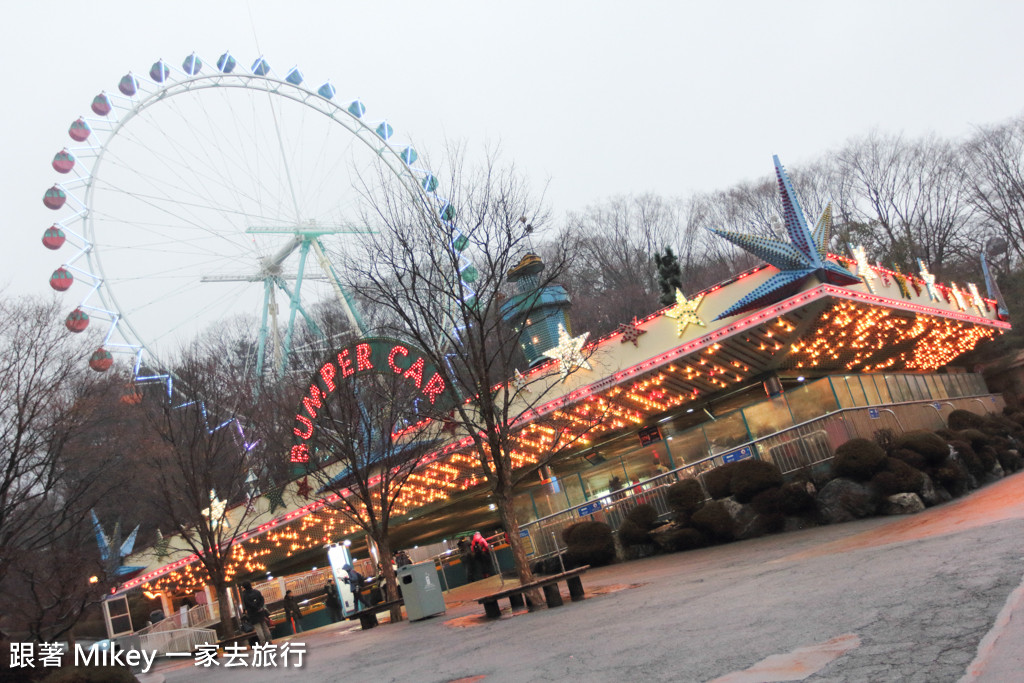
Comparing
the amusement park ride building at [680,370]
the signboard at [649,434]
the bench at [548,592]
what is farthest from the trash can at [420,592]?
the signboard at [649,434]

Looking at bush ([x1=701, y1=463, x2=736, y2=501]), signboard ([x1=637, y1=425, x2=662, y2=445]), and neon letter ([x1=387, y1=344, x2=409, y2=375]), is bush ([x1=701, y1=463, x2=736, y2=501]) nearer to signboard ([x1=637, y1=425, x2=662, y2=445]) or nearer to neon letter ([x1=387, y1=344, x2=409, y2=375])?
signboard ([x1=637, y1=425, x2=662, y2=445])

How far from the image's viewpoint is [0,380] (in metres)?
14.2

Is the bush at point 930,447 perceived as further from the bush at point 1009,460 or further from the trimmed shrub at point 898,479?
the bush at point 1009,460

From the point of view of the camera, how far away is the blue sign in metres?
18.7

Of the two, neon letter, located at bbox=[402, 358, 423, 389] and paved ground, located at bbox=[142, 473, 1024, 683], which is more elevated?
neon letter, located at bbox=[402, 358, 423, 389]

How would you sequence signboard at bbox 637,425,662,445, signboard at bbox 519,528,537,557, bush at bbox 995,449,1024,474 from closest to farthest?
bush at bbox 995,449,1024,474
signboard at bbox 519,528,537,557
signboard at bbox 637,425,662,445

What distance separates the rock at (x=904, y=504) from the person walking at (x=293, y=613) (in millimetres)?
15417

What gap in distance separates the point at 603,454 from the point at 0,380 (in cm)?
2045

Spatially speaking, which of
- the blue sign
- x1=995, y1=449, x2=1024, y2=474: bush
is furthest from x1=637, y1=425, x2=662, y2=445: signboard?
x1=995, y1=449, x2=1024, y2=474: bush

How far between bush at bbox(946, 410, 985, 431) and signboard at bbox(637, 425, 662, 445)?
345 inches

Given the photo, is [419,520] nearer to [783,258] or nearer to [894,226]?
[783,258]

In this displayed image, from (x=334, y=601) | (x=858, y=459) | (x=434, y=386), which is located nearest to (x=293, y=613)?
(x=334, y=601)

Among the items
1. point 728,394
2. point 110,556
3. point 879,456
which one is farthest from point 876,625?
point 110,556

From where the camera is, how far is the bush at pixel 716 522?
1709 centimetres
